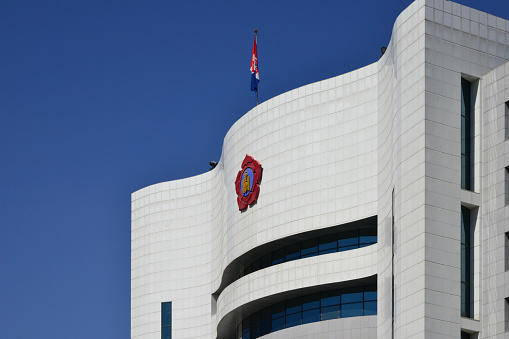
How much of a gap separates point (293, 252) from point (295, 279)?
324cm

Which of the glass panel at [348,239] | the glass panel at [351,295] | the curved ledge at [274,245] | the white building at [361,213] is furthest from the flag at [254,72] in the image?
the glass panel at [351,295]

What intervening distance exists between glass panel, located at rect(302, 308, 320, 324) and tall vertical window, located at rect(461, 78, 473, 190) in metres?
19.0

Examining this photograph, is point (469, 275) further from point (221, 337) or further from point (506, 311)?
point (221, 337)

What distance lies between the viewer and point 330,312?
80938mm

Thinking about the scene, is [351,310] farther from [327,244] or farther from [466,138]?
[466,138]

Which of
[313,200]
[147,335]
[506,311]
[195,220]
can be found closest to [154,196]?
[195,220]

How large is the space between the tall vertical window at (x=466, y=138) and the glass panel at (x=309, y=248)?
17983 mm

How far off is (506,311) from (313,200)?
20.6 m

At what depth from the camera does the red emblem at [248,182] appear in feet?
279

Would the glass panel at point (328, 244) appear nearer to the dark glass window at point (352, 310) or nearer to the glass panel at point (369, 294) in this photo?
the glass panel at point (369, 294)

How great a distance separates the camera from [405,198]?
6725cm

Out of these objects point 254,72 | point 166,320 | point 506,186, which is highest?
point 254,72

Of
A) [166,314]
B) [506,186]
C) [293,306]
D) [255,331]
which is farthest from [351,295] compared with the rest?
[166,314]

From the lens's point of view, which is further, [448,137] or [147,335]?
[147,335]
